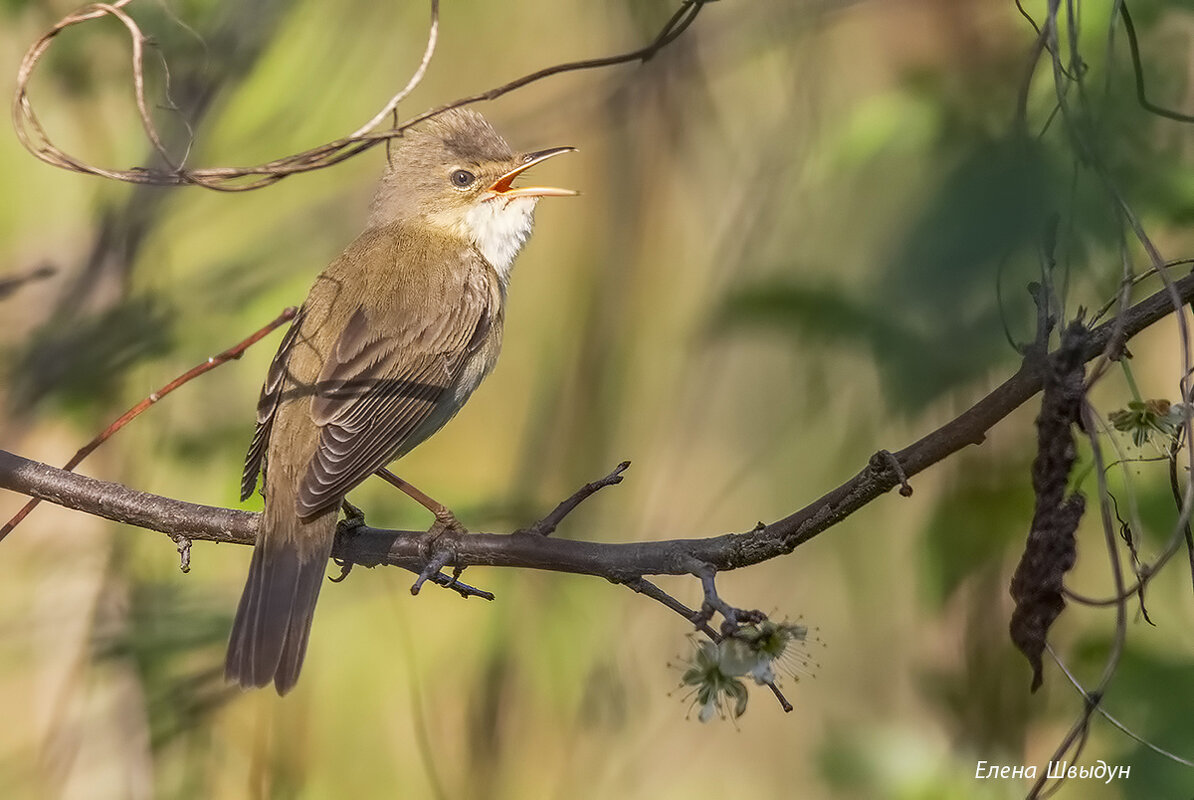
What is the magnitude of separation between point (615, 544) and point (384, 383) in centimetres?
126

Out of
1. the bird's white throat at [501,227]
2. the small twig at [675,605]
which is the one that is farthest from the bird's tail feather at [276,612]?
the bird's white throat at [501,227]

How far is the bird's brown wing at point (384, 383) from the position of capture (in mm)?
3234

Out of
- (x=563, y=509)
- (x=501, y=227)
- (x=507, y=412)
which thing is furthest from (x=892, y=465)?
(x=507, y=412)

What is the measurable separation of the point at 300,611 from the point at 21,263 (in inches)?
83.5

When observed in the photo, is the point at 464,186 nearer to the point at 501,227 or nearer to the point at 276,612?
the point at 501,227

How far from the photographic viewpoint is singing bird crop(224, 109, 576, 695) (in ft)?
10.1

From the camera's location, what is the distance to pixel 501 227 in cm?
413

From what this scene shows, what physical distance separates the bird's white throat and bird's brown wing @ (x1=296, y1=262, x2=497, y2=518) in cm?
21

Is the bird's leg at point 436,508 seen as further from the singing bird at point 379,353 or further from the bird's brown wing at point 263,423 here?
the bird's brown wing at point 263,423

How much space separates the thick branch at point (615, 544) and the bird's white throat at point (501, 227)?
4.21ft

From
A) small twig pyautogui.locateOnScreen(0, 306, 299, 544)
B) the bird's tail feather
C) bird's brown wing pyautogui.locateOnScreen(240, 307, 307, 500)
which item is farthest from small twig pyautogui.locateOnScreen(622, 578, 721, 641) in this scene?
bird's brown wing pyautogui.locateOnScreen(240, 307, 307, 500)

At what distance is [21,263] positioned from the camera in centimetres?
436

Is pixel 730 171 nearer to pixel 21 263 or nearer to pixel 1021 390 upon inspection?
pixel 21 263

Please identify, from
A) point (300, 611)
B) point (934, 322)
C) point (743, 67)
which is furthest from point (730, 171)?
point (934, 322)
